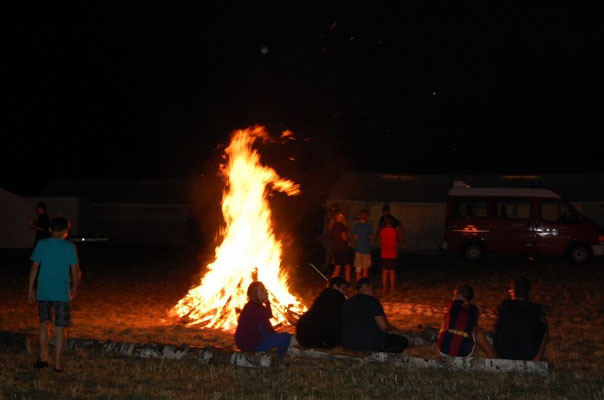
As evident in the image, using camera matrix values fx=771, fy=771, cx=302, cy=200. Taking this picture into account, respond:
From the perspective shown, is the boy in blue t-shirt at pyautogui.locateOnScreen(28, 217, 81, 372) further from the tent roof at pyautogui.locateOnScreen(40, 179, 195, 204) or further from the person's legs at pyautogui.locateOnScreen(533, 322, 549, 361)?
the tent roof at pyautogui.locateOnScreen(40, 179, 195, 204)

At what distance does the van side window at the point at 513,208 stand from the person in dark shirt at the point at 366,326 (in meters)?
17.2

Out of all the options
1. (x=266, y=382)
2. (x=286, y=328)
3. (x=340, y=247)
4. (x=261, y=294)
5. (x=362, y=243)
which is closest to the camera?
(x=266, y=382)

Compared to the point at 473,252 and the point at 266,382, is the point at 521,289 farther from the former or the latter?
the point at 473,252

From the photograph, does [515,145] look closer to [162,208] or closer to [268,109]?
[268,109]

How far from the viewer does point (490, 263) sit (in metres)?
24.5

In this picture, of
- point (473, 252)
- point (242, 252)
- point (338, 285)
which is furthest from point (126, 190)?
point (338, 285)

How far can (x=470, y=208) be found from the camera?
25859mm

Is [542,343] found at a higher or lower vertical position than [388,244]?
lower

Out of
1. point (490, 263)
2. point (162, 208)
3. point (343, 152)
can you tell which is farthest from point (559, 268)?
point (343, 152)

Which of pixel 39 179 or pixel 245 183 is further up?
pixel 39 179

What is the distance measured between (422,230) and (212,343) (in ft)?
69.8

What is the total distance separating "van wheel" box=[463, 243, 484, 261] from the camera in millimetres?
25422

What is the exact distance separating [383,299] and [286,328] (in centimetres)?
387

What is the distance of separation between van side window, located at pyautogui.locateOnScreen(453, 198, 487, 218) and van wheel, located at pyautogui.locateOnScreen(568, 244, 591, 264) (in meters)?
3.00
